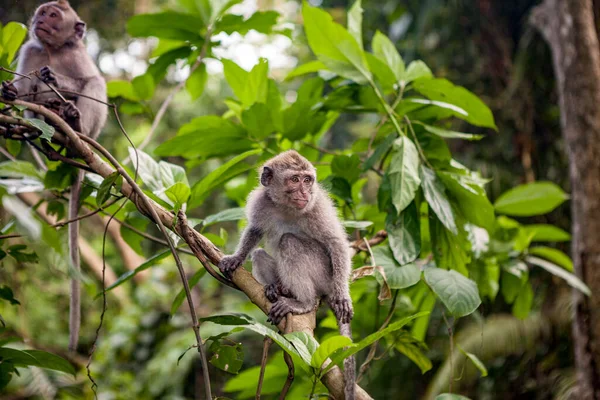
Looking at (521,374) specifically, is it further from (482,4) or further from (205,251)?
(205,251)

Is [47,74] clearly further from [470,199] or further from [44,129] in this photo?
[470,199]

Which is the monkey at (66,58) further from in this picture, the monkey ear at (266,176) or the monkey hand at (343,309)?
the monkey hand at (343,309)

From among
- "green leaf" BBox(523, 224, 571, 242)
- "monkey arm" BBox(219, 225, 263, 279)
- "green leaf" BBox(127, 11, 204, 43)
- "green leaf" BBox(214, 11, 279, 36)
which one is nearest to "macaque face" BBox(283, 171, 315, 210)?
"monkey arm" BBox(219, 225, 263, 279)

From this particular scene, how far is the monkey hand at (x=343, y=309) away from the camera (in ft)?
8.26

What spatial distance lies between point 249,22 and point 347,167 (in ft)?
3.08

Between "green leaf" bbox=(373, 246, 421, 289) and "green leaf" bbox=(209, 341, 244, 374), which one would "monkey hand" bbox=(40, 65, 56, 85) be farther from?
"green leaf" bbox=(373, 246, 421, 289)

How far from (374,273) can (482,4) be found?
24.1ft

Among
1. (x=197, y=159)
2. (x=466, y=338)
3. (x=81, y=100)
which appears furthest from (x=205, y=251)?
(x=466, y=338)

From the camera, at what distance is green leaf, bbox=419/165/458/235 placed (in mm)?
2539

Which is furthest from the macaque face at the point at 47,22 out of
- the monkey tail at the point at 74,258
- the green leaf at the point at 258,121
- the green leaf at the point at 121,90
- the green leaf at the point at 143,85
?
the green leaf at the point at 258,121

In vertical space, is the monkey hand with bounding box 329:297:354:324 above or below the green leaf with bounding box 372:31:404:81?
below

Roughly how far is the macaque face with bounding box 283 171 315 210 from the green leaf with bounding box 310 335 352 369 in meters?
1.11

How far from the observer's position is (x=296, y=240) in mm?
2799

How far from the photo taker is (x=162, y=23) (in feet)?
9.87
